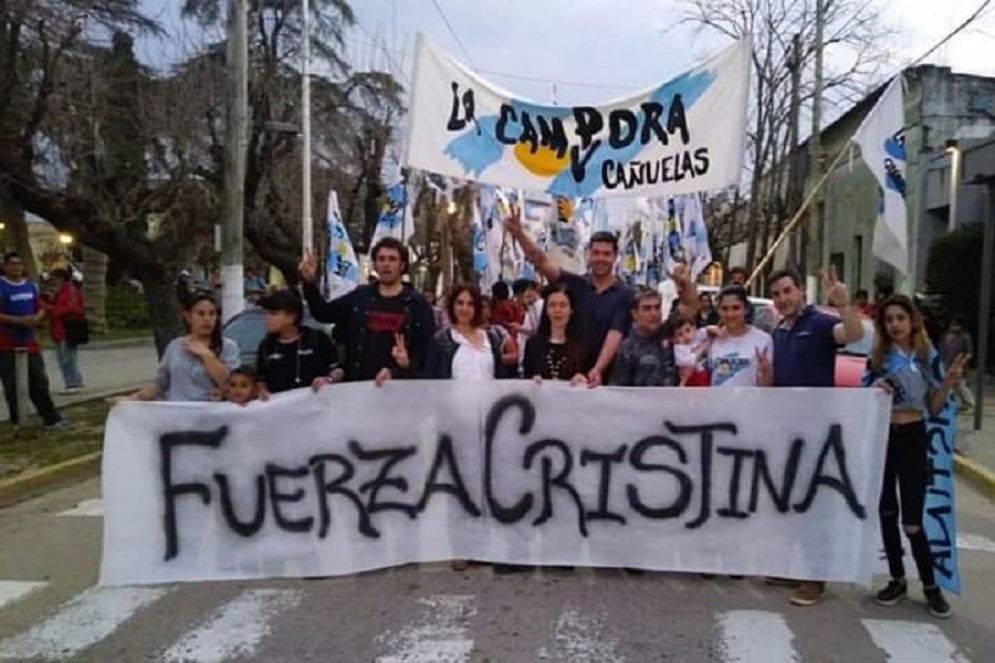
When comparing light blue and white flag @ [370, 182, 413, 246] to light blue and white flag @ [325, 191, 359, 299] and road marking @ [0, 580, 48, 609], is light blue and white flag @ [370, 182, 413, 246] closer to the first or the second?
light blue and white flag @ [325, 191, 359, 299]

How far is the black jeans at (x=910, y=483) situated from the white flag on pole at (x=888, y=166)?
57.7 inches

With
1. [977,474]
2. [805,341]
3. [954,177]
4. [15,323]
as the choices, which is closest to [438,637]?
[805,341]

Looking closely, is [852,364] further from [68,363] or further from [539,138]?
[68,363]

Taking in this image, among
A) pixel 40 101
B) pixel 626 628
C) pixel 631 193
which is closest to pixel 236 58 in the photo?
pixel 40 101

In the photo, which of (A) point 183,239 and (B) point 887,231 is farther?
(A) point 183,239

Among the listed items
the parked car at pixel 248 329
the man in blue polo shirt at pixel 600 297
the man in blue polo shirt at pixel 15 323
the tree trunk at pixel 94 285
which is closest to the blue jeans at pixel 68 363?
the man in blue polo shirt at pixel 15 323

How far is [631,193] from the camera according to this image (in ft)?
24.3

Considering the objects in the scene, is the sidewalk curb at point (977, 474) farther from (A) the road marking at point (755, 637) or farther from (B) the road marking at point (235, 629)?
(B) the road marking at point (235, 629)

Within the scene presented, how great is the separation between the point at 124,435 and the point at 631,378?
2.82 metres

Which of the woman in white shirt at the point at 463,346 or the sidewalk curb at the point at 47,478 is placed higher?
the woman in white shirt at the point at 463,346

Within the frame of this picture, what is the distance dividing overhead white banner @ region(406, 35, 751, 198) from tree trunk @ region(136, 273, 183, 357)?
8085 millimetres

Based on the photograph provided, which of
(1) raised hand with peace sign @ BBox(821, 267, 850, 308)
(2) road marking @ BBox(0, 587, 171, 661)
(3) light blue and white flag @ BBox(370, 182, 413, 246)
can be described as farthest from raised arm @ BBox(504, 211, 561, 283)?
(3) light blue and white flag @ BBox(370, 182, 413, 246)

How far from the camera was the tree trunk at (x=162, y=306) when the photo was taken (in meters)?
14.6

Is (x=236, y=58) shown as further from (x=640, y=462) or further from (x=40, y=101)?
(x=640, y=462)
